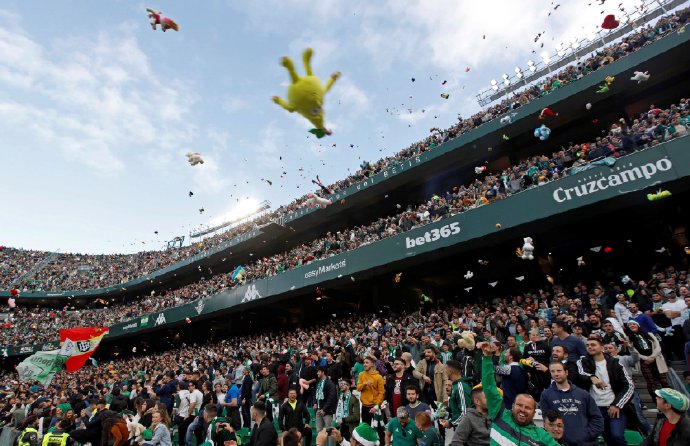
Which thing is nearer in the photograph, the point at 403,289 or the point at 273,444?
the point at 273,444

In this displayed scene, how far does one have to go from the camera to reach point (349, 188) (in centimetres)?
2497

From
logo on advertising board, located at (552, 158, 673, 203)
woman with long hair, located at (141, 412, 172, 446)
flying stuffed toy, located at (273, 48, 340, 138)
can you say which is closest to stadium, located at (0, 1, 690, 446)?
logo on advertising board, located at (552, 158, 673, 203)

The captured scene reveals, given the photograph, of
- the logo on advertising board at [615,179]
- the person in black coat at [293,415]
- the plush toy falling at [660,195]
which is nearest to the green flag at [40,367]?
the person in black coat at [293,415]

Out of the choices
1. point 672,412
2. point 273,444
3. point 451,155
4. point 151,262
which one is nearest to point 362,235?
point 451,155

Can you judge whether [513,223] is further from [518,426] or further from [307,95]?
[307,95]

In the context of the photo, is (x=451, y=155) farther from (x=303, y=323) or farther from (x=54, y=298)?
(x=54, y=298)

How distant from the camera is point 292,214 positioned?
1117 inches

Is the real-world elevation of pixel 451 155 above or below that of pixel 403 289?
above

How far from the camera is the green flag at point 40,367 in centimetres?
1714

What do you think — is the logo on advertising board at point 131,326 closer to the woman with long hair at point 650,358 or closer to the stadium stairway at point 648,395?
the stadium stairway at point 648,395

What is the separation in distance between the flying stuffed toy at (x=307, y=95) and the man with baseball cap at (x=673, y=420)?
12.8 ft

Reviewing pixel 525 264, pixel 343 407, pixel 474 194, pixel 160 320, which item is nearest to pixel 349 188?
pixel 474 194

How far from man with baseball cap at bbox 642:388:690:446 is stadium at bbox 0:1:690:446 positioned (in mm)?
40

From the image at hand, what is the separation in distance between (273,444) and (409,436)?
1801 millimetres
